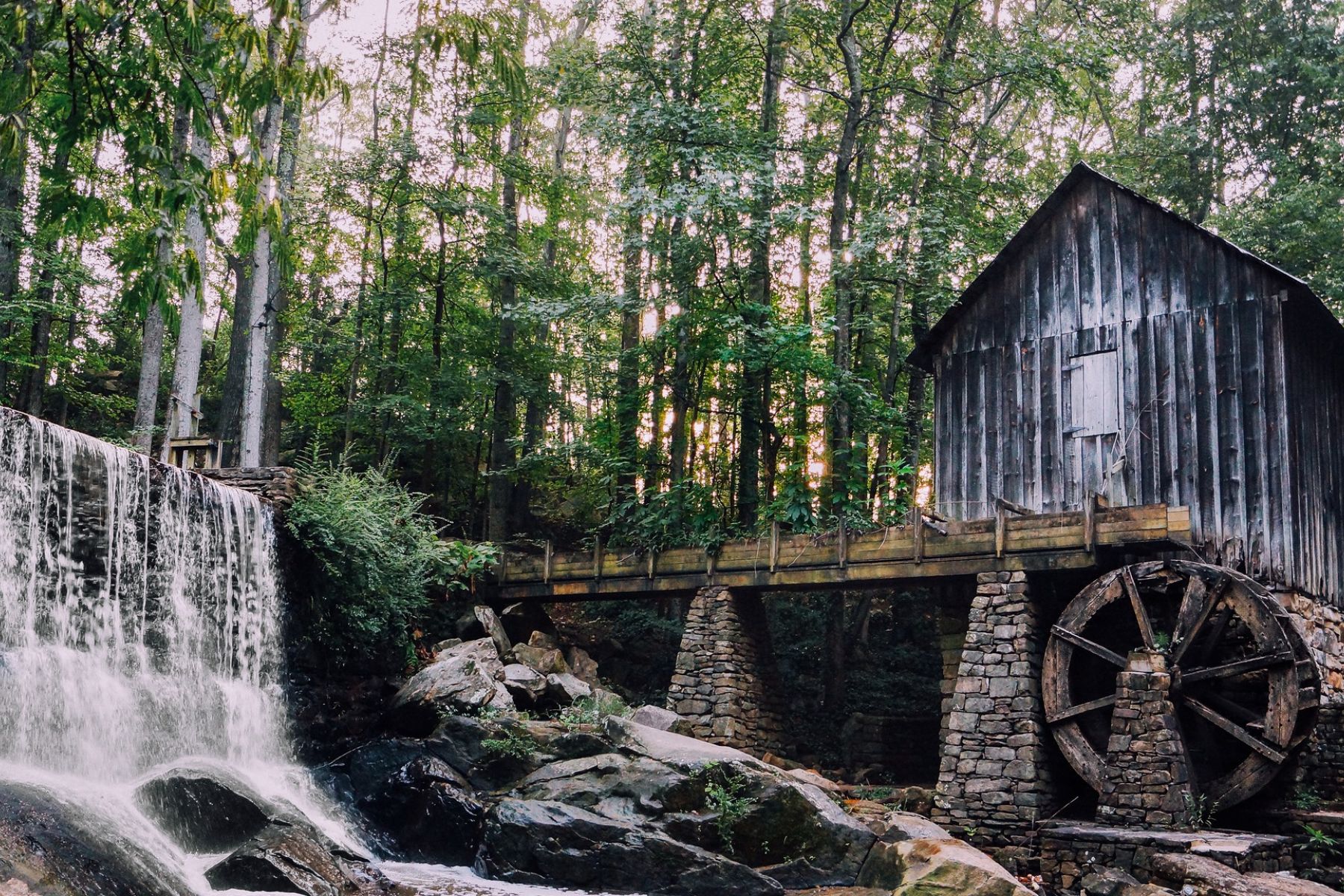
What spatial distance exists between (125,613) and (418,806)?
3198 millimetres

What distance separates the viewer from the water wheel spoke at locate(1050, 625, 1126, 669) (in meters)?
12.8

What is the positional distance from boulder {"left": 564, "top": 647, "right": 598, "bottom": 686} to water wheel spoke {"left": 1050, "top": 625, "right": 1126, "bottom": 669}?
6.17m

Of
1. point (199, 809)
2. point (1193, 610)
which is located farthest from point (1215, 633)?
point (199, 809)

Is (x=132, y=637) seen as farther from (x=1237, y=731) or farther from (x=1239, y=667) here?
(x=1239, y=667)

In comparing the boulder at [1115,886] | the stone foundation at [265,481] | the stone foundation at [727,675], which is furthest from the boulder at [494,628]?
the boulder at [1115,886]

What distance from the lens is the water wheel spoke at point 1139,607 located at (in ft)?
41.8

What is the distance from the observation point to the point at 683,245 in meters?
19.8

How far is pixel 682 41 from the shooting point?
21.1 metres

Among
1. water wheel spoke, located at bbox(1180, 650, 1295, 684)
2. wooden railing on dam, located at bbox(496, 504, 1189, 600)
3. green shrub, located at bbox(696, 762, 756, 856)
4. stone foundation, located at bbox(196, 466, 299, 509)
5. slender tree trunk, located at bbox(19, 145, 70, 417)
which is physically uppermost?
slender tree trunk, located at bbox(19, 145, 70, 417)

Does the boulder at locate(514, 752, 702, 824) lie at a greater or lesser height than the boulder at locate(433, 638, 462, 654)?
lesser

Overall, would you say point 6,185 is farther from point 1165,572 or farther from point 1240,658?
point 1240,658

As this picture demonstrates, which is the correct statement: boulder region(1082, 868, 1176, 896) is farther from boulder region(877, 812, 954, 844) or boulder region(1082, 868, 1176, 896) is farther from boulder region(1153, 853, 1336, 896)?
boulder region(877, 812, 954, 844)

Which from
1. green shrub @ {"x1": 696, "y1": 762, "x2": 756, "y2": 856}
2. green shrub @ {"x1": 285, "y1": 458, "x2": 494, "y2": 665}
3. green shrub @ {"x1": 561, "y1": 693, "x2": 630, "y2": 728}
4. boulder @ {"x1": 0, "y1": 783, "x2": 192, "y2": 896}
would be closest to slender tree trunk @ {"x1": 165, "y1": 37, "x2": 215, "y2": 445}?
green shrub @ {"x1": 285, "y1": 458, "x2": 494, "y2": 665}

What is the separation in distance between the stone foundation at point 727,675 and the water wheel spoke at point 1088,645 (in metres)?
4.20
